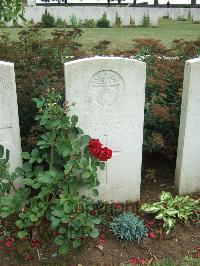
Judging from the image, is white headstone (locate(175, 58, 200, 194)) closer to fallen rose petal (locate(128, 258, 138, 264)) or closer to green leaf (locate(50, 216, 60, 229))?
fallen rose petal (locate(128, 258, 138, 264))

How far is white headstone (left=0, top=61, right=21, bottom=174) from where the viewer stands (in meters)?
3.23

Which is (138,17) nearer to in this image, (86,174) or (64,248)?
(86,174)

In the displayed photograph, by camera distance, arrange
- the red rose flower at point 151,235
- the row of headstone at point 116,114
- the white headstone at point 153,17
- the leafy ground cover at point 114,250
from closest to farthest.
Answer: the leafy ground cover at point 114,250, the row of headstone at point 116,114, the red rose flower at point 151,235, the white headstone at point 153,17

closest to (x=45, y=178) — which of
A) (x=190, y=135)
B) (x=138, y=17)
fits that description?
(x=190, y=135)

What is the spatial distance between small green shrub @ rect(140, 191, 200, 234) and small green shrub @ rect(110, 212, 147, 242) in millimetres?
209

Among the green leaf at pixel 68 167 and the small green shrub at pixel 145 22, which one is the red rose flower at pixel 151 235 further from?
the small green shrub at pixel 145 22

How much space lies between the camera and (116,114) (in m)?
3.58

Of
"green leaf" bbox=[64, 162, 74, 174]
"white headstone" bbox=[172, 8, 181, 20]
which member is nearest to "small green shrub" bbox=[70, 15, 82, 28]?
"white headstone" bbox=[172, 8, 181, 20]

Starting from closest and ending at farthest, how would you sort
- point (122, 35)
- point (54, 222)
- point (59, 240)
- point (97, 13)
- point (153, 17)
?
point (54, 222) < point (59, 240) < point (122, 35) < point (153, 17) < point (97, 13)

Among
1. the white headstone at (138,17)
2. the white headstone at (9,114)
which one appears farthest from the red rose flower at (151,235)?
the white headstone at (138,17)

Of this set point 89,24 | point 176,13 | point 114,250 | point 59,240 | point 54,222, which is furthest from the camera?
point 176,13

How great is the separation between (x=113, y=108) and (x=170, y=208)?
1.06 meters

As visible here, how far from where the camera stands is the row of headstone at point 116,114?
333cm

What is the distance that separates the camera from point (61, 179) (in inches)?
125
